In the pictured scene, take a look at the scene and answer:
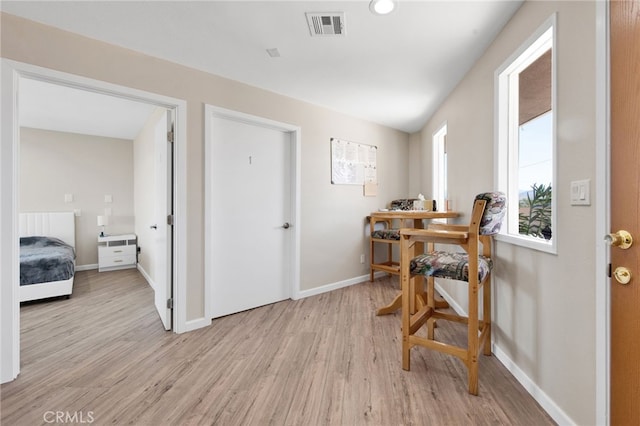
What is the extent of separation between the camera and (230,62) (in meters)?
2.37

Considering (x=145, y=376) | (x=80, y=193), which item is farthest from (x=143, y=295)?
(x=80, y=193)

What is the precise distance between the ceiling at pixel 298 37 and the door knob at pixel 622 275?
159 centimetres

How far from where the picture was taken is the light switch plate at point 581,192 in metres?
1.18

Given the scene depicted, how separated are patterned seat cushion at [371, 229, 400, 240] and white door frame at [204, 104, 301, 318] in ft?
4.05

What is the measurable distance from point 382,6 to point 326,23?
15.0 inches

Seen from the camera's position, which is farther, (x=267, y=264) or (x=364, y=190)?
(x=364, y=190)

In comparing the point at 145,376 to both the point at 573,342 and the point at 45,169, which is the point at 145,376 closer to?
the point at 573,342

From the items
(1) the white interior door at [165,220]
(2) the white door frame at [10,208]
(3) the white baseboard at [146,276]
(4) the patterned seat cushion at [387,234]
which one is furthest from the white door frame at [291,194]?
(3) the white baseboard at [146,276]

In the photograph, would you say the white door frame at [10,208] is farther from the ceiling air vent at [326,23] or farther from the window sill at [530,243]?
the window sill at [530,243]

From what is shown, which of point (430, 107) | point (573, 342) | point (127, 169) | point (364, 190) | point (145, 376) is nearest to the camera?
point (573, 342)

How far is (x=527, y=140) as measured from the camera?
1.82m

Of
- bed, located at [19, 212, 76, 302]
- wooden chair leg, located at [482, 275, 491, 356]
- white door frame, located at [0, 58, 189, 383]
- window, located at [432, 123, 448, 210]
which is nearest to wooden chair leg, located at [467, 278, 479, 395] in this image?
wooden chair leg, located at [482, 275, 491, 356]

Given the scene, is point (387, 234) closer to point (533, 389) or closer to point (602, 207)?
point (533, 389)

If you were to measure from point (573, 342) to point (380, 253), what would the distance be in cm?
292
